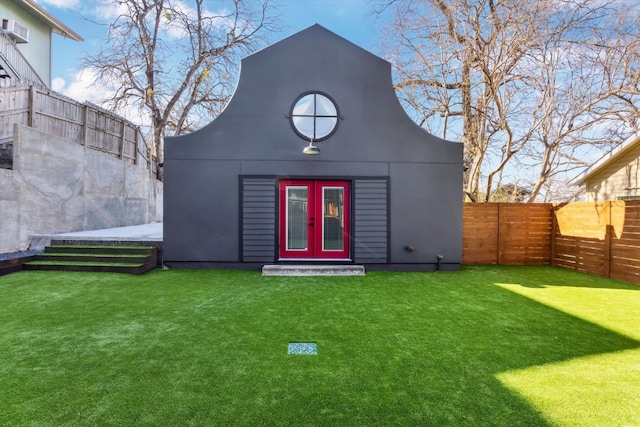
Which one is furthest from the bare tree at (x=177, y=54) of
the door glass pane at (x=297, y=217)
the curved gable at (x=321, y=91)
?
the door glass pane at (x=297, y=217)

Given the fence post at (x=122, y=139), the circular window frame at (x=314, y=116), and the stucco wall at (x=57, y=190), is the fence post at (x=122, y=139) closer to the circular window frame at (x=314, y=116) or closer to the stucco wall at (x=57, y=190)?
the stucco wall at (x=57, y=190)

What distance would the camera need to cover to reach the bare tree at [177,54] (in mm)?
12906

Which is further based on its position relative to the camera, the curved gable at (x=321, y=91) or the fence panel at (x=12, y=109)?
the fence panel at (x=12, y=109)

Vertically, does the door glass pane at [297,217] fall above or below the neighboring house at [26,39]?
below

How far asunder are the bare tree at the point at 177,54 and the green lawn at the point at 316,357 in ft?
36.8

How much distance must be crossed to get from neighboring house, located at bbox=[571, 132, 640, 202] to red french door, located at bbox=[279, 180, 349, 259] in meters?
7.09

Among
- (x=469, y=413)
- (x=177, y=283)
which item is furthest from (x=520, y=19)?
(x=177, y=283)

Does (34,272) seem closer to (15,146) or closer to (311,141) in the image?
(15,146)

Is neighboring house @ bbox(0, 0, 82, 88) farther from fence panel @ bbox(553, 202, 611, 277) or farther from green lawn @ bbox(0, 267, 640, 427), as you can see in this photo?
fence panel @ bbox(553, 202, 611, 277)

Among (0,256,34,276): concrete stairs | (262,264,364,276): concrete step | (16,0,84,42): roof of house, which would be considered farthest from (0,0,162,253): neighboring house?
(262,264,364,276): concrete step

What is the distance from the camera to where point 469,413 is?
201 centimetres

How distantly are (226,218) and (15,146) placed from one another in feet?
17.0

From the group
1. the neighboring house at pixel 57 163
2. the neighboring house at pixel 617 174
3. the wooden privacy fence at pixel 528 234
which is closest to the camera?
the neighboring house at pixel 57 163

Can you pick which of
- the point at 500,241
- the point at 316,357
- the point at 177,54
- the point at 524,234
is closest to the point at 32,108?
the point at 177,54
